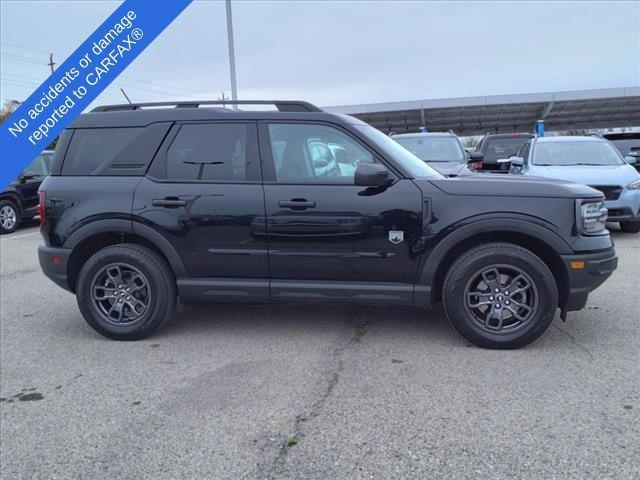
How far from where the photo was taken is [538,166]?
9289mm

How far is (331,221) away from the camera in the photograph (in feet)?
14.1

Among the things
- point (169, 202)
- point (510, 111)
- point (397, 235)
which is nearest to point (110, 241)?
point (169, 202)

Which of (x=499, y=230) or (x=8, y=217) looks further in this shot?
(x=8, y=217)

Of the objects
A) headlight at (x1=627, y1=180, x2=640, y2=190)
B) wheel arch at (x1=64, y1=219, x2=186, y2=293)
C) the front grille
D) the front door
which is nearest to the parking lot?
the front door

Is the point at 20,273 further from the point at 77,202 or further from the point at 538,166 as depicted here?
the point at 538,166

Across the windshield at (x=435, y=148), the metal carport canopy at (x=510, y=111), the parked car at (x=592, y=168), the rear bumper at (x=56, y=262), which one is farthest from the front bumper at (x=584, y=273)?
the metal carport canopy at (x=510, y=111)

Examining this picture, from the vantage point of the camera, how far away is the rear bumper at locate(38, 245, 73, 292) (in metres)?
4.71

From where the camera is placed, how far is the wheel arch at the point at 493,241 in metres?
4.11

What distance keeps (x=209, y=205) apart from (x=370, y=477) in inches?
101

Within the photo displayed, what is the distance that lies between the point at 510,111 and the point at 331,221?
101 feet

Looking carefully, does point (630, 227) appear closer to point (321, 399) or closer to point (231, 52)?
point (321, 399)

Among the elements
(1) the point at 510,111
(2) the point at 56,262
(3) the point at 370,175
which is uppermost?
(1) the point at 510,111

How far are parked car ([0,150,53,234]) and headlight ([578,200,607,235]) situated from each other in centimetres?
1165

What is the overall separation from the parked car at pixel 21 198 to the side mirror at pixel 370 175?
1046 centimetres
